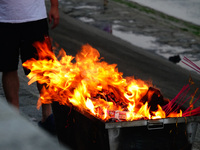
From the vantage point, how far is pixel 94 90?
10.8ft

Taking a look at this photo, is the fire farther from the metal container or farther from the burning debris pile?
the metal container

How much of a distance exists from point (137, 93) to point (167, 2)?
37.3 ft

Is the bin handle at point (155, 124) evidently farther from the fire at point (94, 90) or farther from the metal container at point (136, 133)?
the fire at point (94, 90)

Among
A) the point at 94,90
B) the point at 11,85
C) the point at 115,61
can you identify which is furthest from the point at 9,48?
the point at 115,61

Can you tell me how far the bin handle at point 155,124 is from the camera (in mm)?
2662

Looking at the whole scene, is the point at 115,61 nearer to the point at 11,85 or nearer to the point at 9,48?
the point at 11,85

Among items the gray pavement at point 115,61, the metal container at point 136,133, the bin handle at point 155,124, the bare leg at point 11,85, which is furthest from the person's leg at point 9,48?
the bin handle at point 155,124

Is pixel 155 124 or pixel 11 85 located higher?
pixel 155 124

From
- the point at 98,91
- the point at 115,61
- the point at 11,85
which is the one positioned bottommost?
the point at 115,61

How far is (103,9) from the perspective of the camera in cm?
1233

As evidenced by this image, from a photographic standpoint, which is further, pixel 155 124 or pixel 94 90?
pixel 94 90

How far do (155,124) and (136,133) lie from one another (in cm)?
13

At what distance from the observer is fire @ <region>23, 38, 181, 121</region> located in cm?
304

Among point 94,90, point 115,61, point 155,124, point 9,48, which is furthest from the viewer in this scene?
point 115,61
